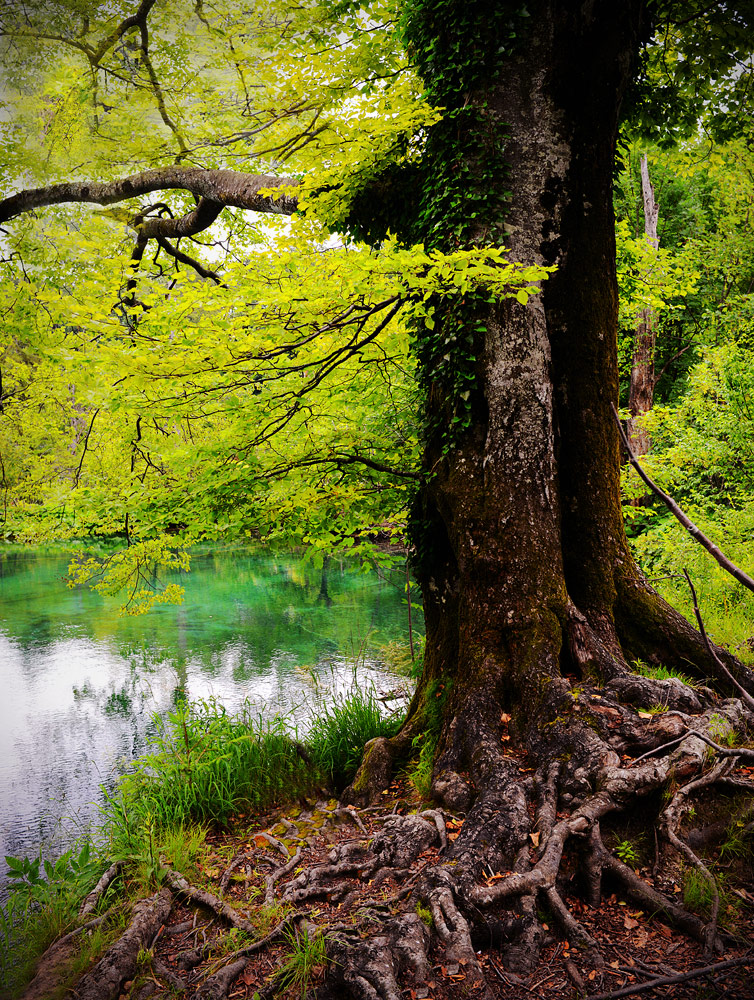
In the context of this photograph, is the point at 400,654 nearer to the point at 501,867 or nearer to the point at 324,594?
the point at 324,594

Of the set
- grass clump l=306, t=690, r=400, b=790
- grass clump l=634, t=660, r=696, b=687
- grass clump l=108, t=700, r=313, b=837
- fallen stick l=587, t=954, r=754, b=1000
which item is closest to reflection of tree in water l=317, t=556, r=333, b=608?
grass clump l=306, t=690, r=400, b=790

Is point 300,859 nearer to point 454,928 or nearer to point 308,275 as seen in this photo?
point 454,928

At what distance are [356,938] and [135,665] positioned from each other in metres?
9.20

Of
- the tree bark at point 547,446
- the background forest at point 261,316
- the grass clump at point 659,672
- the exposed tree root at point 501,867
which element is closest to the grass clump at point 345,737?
the tree bark at point 547,446

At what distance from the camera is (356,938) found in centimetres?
219

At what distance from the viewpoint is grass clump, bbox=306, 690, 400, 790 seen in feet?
14.0

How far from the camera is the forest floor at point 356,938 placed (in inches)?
76.8

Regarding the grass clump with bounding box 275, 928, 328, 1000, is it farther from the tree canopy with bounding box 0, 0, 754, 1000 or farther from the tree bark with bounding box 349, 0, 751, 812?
the tree bark with bounding box 349, 0, 751, 812

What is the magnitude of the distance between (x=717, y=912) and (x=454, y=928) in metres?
0.92

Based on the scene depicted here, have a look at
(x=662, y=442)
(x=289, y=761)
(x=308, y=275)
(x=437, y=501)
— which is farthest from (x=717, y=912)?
(x=662, y=442)

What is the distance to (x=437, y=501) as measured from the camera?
12.0 feet

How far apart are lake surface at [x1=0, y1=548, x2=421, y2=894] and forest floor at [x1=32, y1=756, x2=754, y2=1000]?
101 inches

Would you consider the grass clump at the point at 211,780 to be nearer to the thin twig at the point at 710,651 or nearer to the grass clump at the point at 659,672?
the grass clump at the point at 659,672

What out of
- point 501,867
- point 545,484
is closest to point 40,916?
point 501,867
